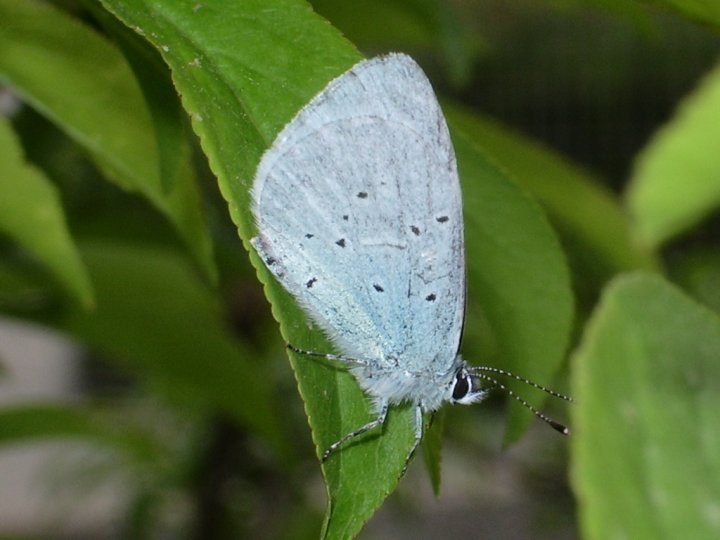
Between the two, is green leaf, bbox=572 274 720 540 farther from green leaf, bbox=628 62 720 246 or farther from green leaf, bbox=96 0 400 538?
green leaf, bbox=96 0 400 538

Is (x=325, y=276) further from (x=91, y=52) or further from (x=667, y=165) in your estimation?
(x=667, y=165)

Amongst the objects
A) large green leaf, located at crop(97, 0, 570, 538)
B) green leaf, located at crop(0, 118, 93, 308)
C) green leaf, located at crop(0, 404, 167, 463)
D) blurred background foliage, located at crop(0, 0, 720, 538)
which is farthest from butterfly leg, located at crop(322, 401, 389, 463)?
green leaf, located at crop(0, 404, 167, 463)

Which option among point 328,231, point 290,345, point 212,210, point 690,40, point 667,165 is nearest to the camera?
point 667,165

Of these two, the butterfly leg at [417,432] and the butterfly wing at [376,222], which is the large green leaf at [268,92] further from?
the butterfly wing at [376,222]

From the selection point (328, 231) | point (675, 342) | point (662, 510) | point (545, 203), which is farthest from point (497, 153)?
point (662, 510)

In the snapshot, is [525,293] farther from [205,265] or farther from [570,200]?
[570,200]

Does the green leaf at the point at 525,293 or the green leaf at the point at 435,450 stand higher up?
the green leaf at the point at 525,293

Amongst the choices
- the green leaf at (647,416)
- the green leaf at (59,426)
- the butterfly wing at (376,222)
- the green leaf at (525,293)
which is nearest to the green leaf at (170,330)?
the green leaf at (59,426)
